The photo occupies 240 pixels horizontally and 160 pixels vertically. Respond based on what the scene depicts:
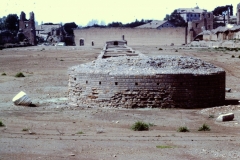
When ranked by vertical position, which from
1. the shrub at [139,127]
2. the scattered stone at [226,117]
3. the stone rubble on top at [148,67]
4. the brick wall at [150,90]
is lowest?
the scattered stone at [226,117]

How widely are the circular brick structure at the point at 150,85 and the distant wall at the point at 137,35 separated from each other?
6464 centimetres

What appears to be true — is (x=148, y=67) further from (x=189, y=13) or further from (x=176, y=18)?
(x=189, y=13)

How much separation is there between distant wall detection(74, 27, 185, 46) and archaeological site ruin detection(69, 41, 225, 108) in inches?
2546

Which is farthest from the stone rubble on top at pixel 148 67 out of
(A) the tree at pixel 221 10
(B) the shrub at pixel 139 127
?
(A) the tree at pixel 221 10

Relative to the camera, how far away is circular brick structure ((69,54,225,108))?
13.9 metres

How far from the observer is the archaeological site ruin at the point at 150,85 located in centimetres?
1394

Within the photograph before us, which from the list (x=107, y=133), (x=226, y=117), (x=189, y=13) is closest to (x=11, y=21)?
(x=189, y=13)

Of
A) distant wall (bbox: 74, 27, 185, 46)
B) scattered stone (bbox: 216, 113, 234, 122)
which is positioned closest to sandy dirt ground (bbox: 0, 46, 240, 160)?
scattered stone (bbox: 216, 113, 234, 122)

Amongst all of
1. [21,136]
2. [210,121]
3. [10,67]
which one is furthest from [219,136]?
[10,67]

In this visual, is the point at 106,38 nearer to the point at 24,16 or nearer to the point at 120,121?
the point at 24,16

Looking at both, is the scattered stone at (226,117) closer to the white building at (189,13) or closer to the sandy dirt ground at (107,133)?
the sandy dirt ground at (107,133)

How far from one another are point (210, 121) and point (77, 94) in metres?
4.35

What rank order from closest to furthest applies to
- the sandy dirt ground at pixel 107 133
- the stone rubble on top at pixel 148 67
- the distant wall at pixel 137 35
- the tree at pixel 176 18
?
the sandy dirt ground at pixel 107 133
the stone rubble on top at pixel 148 67
the distant wall at pixel 137 35
the tree at pixel 176 18

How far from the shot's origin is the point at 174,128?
37.3ft
